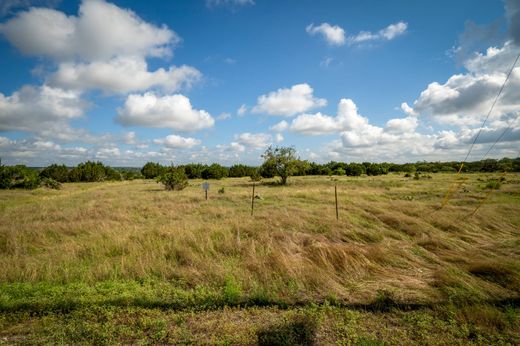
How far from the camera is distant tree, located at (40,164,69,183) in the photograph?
52787mm

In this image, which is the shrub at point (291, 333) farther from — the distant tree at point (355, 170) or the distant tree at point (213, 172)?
the distant tree at point (355, 170)

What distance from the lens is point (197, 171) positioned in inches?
2547

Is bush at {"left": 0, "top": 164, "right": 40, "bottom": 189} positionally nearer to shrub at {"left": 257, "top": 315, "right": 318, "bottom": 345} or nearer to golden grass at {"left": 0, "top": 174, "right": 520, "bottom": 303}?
golden grass at {"left": 0, "top": 174, "right": 520, "bottom": 303}

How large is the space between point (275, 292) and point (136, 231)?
19.9 feet

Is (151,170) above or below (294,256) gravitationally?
above

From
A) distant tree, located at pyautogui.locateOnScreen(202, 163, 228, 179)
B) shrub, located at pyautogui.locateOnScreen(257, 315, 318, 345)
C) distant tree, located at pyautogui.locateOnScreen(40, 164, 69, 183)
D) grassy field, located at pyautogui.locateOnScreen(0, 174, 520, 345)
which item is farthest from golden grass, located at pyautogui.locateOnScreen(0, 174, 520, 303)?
distant tree, located at pyautogui.locateOnScreen(40, 164, 69, 183)

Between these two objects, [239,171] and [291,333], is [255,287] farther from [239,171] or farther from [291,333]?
[239,171]

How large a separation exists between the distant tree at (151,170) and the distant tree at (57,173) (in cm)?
1782

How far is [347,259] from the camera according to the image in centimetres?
612

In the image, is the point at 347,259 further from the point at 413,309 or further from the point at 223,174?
the point at 223,174

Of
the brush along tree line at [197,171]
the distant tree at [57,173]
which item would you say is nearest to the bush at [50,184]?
the brush along tree line at [197,171]

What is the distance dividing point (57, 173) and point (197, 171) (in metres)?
28.4

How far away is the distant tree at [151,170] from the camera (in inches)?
2724

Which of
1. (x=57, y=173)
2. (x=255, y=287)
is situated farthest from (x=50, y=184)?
(x=255, y=287)
